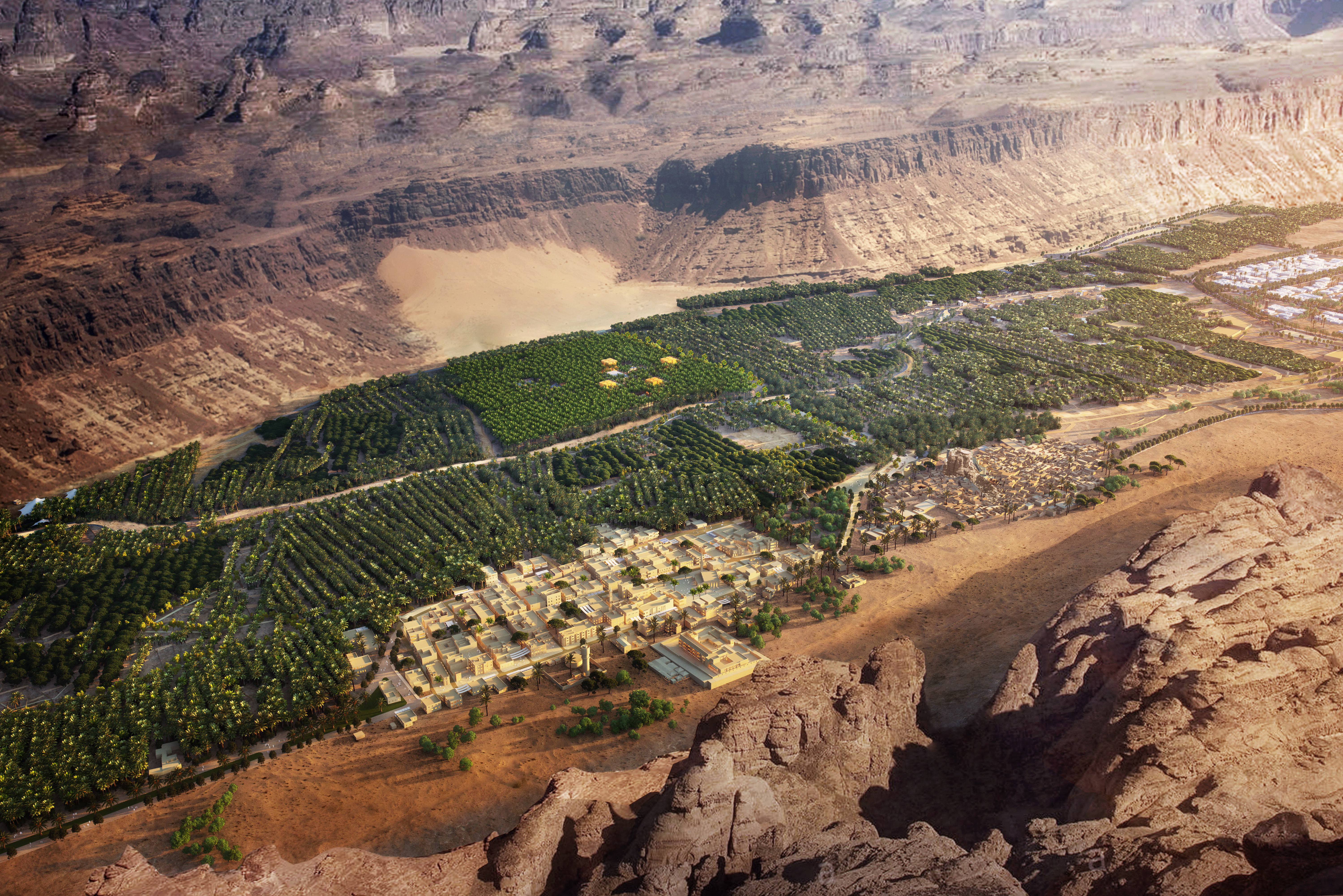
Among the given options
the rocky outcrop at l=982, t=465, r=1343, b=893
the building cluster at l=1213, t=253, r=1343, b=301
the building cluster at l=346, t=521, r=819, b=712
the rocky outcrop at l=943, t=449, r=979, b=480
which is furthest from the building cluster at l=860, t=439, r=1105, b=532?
the building cluster at l=1213, t=253, r=1343, b=301

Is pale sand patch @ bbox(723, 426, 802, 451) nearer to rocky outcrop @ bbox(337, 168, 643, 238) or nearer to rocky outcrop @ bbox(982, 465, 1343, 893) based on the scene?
rocky outcrop @ bbox(982, 465, 1343, 893)

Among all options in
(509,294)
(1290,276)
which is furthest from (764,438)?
(1290,276)

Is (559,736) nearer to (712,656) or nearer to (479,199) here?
(712,656)

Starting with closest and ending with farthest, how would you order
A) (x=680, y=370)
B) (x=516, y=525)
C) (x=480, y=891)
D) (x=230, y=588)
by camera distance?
(x=480, y=891), (x=230, y=588), (x=516, y=525), (x=680, y=370)

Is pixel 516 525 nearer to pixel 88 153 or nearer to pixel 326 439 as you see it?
pixel 326 439

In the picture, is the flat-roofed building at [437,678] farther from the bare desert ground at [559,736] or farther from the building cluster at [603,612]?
the bare desert ground at [559,736]

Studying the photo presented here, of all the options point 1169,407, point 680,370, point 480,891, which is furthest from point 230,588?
point 1169,407

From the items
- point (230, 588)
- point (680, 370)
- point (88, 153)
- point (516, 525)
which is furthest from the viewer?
point (88, 153)
